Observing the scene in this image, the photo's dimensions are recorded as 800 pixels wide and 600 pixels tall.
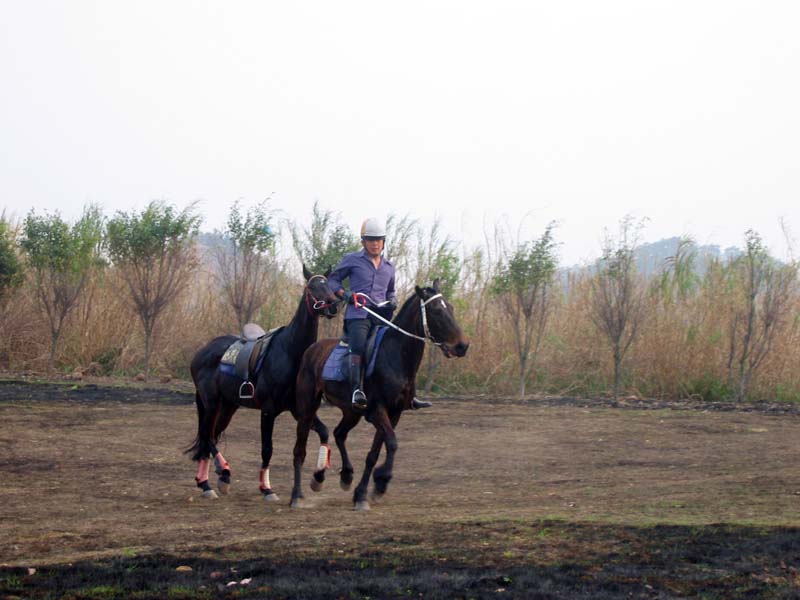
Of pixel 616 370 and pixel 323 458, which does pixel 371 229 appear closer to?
pixel 323 458

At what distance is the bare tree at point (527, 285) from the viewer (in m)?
20.7

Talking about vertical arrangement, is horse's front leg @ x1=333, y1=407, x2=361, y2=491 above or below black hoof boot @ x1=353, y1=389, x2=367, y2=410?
below

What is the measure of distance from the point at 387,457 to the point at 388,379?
72 cm

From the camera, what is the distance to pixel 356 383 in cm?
965

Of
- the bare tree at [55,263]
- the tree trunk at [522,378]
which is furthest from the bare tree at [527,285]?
the bare tree at [55,263]

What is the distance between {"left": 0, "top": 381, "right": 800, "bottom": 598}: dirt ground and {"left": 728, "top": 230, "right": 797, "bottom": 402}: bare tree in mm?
2540

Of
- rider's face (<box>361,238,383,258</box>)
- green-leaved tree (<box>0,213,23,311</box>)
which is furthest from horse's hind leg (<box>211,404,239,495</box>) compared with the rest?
green-leaved tree (<box>0,213,23,311</box>)

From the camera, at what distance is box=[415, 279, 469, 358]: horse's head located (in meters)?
9.36

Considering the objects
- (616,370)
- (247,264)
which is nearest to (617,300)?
(616,370)

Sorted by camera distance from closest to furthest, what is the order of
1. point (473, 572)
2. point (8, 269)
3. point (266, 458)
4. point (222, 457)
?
point (473, 572)
point (266, 458)
point (222, 457)
point (8, 269)

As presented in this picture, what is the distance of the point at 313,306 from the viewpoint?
1022cm

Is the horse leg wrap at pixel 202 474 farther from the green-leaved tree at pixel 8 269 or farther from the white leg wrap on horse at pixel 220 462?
the green-leaved tree at pixel 8 269

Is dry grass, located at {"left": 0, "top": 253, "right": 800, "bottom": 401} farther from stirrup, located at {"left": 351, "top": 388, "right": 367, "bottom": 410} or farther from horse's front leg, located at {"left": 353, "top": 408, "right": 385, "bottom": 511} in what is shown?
stirrup, located at {"left": 351, "top": 388, "right": 367, "bottom": 410}

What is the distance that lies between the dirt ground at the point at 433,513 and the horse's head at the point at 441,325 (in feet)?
4.81
